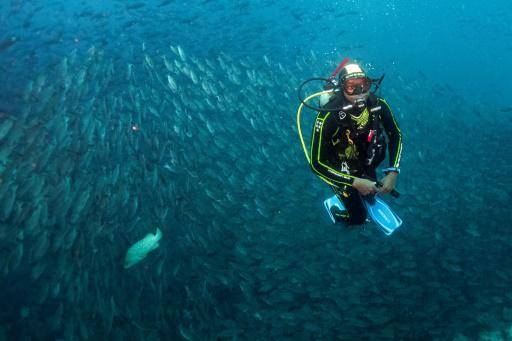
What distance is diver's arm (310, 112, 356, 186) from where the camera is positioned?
11.8 ft

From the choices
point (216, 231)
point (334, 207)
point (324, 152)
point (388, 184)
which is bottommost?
point (216, 231)

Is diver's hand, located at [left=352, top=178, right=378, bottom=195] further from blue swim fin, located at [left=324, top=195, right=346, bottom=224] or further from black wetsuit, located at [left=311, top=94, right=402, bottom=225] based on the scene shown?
blue swim fin, located at [left=324, top=195, right=346, bottom=224]

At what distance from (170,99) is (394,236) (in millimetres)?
5881

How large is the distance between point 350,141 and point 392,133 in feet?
1.88

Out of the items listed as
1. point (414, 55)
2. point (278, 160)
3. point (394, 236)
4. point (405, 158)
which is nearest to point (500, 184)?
point (405, 158)

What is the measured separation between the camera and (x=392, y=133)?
13.2 feet

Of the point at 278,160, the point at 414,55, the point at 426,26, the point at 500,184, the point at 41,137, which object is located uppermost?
the point at 41,137

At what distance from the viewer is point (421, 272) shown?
6254 mm

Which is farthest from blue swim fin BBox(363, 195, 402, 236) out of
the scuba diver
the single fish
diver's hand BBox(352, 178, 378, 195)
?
the single fish

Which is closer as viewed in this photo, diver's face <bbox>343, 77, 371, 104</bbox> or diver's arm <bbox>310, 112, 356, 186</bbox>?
diver's face <bbox>343, 77, 371, 104</bbox>

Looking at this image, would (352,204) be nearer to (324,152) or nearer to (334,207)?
(334,207)

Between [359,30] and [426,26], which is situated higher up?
[359,30]

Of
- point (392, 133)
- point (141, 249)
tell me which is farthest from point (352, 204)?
point (141, 249)

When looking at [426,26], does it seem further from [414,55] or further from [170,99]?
[170,99]
